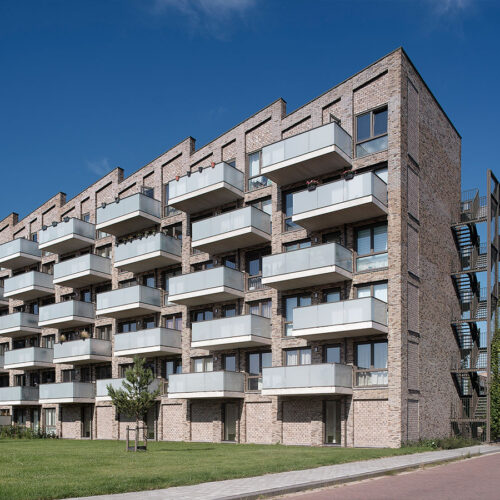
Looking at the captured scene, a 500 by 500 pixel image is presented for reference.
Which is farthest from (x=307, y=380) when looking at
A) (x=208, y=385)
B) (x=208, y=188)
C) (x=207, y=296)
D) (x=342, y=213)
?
(x=208, y=188)

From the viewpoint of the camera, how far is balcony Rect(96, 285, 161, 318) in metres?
39.1

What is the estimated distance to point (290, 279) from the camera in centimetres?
3075

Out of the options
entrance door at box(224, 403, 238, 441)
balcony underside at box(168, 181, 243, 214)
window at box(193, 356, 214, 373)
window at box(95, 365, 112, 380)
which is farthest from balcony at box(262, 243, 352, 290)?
window at box(95, 365, 112, 380)

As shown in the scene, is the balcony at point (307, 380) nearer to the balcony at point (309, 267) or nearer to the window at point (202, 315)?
the balcony at point (309, 267)

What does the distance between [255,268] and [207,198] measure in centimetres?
501

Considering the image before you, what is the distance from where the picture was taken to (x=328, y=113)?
108 feet

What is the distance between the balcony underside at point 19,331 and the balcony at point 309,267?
26171 mm

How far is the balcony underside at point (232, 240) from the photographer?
110 ft

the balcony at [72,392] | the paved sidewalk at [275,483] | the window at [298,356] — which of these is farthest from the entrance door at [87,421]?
the paved sidewalk at [275,483]

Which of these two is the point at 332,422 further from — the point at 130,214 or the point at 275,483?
Result: the point at 130,214

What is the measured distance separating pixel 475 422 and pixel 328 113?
18015mm

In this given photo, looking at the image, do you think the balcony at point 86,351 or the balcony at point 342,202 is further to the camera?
the balcony at point 86,351

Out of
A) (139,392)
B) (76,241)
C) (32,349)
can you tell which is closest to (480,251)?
(139,392)

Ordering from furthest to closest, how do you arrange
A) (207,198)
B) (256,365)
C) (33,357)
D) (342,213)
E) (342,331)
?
(33,357) → (207,198) → (256,365) → (342,213) → (342,331)
